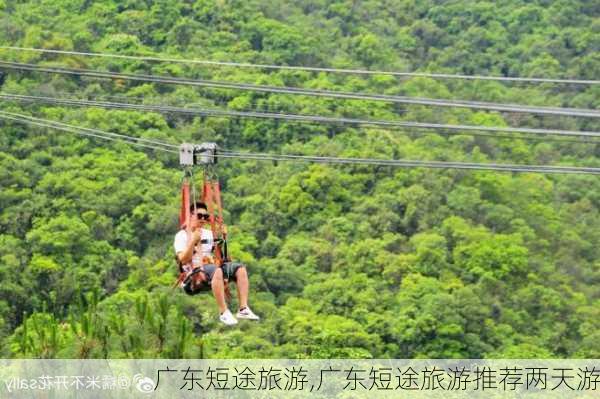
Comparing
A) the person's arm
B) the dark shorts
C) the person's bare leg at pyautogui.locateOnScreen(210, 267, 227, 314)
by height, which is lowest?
the person's bare leg at pyautogui.locateOnScreen(210, 267, 227, 314)

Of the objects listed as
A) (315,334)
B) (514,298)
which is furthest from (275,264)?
(514,298)

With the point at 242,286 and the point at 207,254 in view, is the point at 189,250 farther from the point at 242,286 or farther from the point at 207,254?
the point at 242,286

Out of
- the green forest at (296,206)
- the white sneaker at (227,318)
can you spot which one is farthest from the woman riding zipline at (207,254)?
the green forest at (296,206)

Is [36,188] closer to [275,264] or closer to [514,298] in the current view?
[275,264]

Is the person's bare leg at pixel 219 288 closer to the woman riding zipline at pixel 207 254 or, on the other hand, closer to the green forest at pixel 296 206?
the woman riding zipline at pixel 207 254

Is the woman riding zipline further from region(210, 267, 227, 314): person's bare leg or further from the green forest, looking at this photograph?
the green forest

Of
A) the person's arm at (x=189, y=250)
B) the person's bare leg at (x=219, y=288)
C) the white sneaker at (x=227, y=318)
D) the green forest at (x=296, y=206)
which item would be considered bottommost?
the white sneaker at (x=227, y=318)

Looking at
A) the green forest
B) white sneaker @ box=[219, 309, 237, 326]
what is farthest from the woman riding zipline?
the green forest

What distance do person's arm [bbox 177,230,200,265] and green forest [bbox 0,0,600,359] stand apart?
10891 millimetres

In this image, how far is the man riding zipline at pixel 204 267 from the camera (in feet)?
31.7

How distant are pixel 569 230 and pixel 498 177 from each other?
2.53 meters

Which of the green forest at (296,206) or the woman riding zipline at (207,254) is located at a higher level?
the green forest at (296,206)

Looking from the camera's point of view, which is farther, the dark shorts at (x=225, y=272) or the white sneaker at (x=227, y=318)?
the dark shorts at (x=225, y=272)

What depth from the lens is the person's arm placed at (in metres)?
9.62
